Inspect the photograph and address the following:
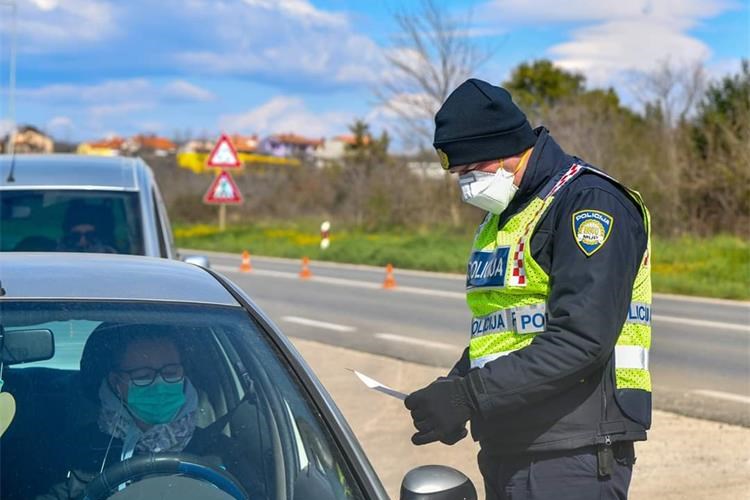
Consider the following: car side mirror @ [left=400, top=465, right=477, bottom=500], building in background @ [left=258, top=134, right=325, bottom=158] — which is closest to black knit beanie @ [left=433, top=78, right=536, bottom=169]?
car side mirror @ [left=400, top=465, right=477, bottom=500]

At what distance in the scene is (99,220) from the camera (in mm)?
6562

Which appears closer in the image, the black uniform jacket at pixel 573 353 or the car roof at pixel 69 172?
the black uniform jacket at pixel 573 353

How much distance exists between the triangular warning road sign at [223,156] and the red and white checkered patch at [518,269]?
69.7 feet

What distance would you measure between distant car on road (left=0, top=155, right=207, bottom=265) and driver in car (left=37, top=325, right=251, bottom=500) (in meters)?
3.46

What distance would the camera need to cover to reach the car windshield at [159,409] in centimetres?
255

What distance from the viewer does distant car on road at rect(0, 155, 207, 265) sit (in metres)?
6.40

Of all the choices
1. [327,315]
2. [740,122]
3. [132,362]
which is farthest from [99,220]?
[740,122]

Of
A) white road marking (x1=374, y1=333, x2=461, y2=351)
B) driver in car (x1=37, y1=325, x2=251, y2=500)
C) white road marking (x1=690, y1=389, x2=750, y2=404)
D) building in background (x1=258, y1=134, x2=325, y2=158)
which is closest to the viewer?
driver in car (x1=37, y1=325, x2=251, y2=500)

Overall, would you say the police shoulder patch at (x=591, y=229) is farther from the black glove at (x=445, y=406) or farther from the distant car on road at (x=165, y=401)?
the distant car on road at (x=165, y=401)

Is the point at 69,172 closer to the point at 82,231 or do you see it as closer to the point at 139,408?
the point at 82,231

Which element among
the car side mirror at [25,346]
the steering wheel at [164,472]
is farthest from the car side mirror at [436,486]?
the car side mirror at [25,346]

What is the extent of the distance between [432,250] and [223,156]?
5158mm

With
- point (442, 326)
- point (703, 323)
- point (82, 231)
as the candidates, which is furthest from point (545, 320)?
point (703, 323)

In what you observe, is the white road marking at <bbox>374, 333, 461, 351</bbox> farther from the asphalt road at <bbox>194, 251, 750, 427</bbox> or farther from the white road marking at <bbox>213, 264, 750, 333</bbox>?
the white road marking at <bbox>213, 264, 750, 333</bbox>
